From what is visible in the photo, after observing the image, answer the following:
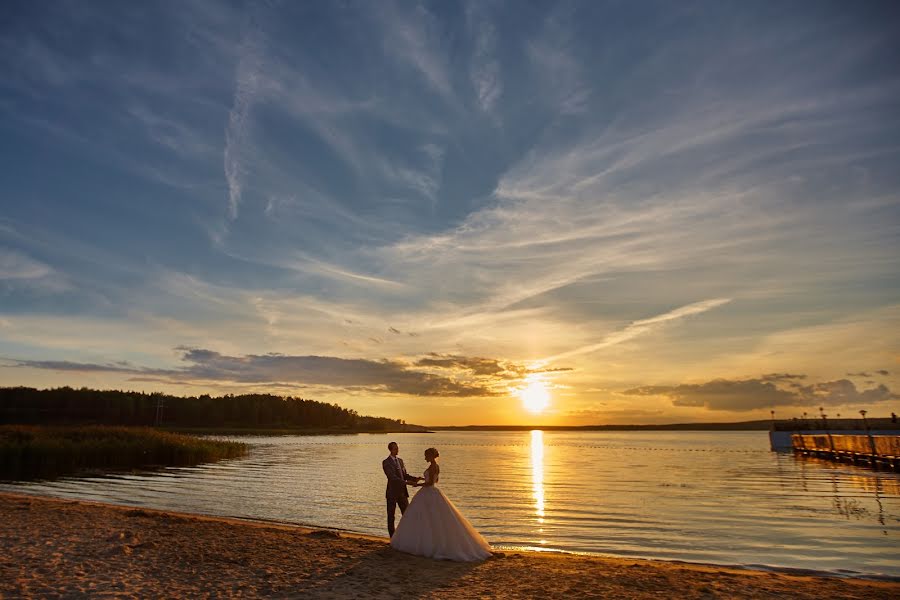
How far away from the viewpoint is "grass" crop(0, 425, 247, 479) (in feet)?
154

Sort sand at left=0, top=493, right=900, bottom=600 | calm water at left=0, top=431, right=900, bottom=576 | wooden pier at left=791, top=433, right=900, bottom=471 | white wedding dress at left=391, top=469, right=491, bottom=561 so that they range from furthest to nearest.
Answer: wooden pier at left=791, top=433, right=900, bottom=471 < calm water at left=0, top=431, right=900, bottom=576 < white wedding dress at left=391, top=469, right=491, bottom=561 < sand at left=0, top=493, right=900, bottom=600

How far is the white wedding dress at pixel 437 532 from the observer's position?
1580 cm

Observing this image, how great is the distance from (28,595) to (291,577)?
544cm

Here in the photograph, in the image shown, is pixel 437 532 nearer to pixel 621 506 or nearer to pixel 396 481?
pixel 396 481

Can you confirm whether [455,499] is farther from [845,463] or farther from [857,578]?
[845,463]

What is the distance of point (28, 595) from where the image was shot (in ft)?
37.4

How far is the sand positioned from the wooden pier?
56761 mm

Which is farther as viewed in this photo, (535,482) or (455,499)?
(535,482)

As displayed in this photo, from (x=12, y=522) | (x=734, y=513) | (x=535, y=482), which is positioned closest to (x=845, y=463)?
(x=535, y=482)

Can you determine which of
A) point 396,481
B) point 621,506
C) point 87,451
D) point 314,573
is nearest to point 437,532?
point 396,481

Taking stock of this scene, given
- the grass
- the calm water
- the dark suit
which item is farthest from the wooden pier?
the grass

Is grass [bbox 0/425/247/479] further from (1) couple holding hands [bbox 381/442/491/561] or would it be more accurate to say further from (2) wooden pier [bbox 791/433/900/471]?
(2) wooden pier [bbox 791/433/900/471]

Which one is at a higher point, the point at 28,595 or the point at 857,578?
the point at 28,595

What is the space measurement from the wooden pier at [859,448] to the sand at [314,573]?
186 ft
